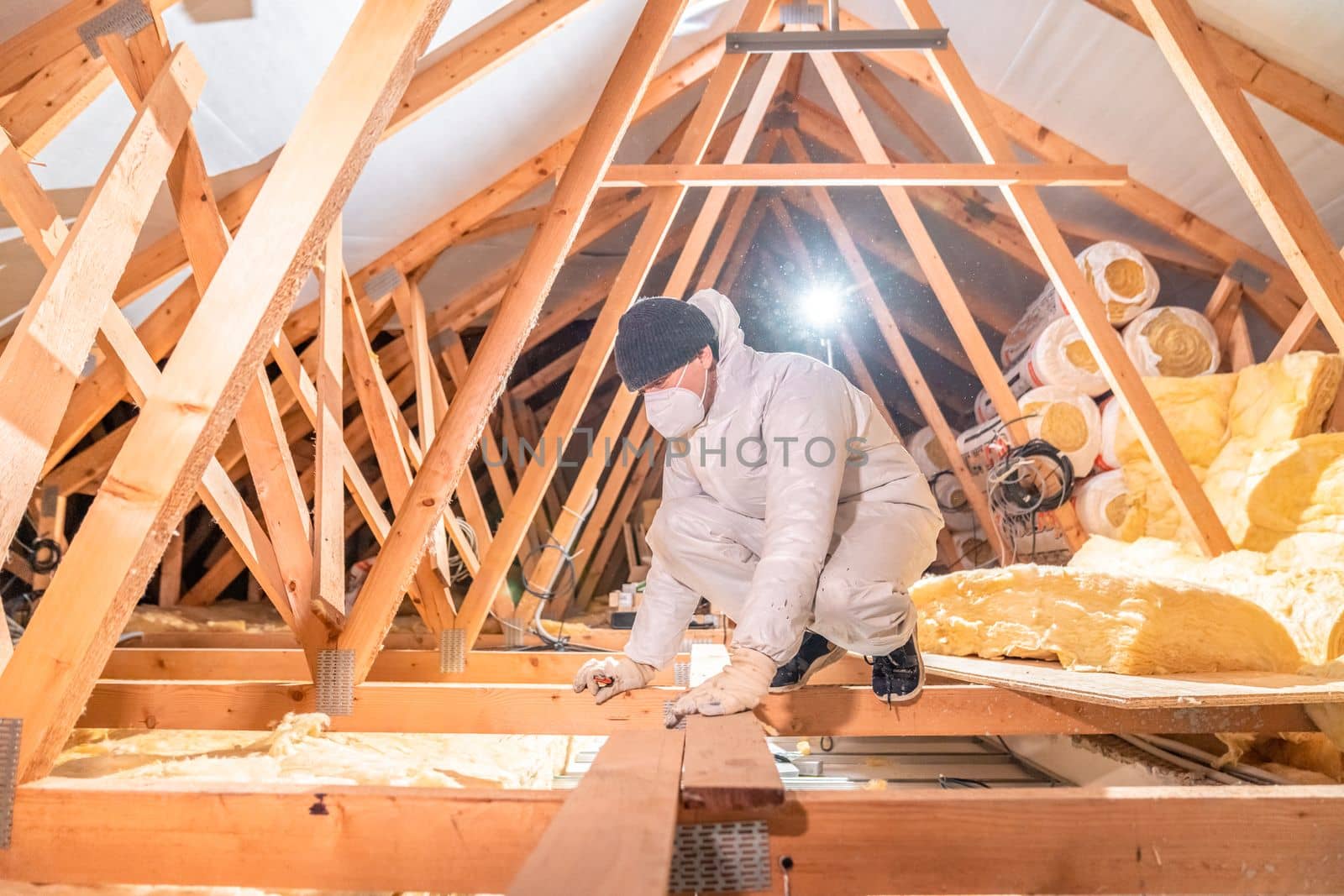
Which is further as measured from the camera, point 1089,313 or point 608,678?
point 1089,313

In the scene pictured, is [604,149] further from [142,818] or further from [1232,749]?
[1232,749]

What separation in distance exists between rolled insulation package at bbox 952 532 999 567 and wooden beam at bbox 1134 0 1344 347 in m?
3.81

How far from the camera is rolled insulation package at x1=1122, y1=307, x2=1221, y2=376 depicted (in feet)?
13.8

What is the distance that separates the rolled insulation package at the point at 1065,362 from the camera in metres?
4.48

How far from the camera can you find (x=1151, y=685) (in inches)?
74.2

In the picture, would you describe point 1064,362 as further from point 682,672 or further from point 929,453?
point 682,672

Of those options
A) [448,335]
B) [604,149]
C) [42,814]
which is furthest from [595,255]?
[42,814]

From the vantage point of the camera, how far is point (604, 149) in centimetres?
282

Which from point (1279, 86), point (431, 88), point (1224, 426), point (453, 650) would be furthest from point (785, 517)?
point (1279, 86)

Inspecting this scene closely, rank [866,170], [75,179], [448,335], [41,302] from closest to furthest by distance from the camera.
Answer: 1. [41,302]
2. [75,179]
3. [866,170]
4. [448,335]

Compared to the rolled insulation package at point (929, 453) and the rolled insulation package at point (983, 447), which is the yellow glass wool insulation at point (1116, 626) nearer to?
the rolled insulation package at point (983, 447)

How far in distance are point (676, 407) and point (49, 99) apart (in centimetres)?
171

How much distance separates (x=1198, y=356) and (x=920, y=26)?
2100mm

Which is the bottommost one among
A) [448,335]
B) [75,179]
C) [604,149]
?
[75,179]
